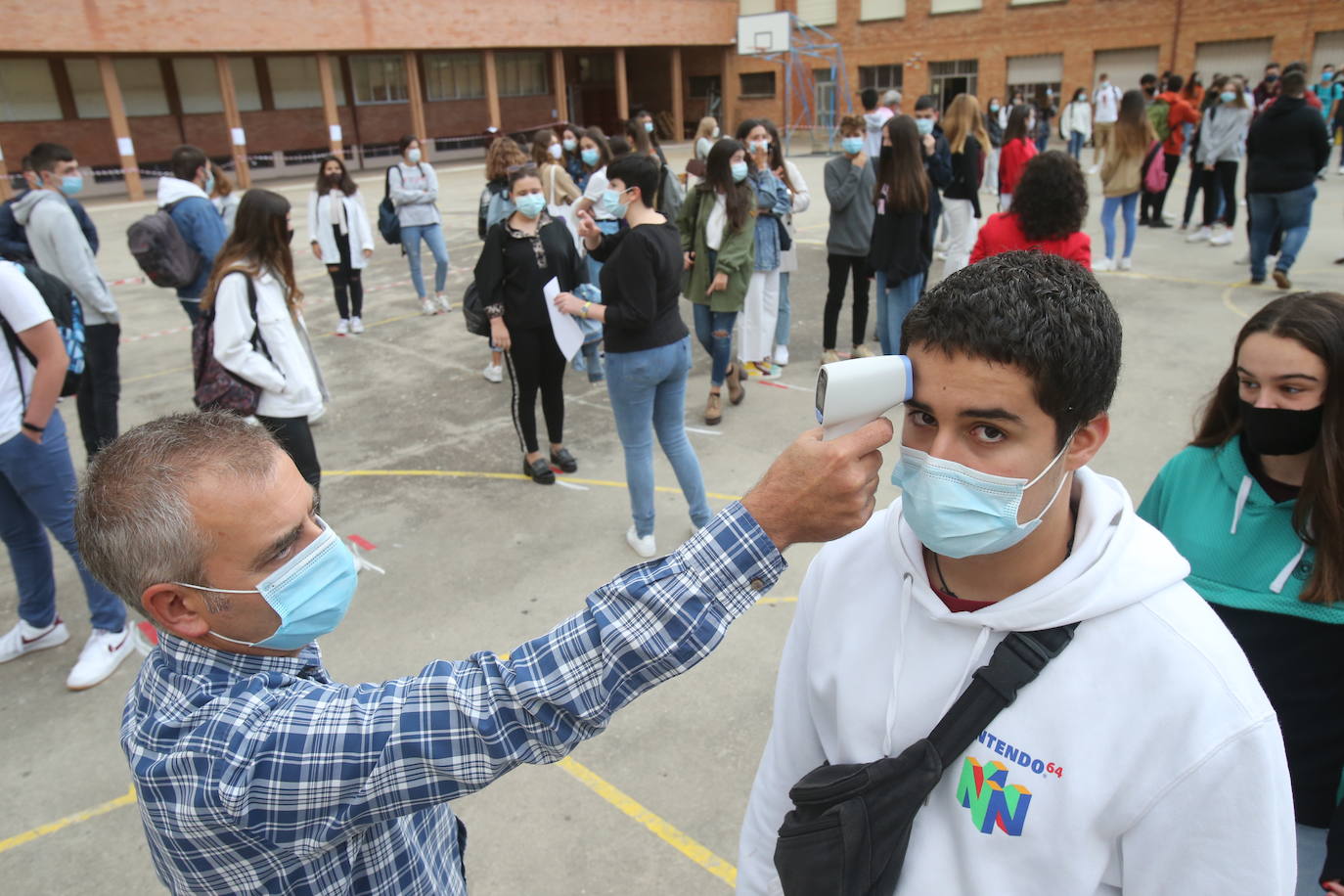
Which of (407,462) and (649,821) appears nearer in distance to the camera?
(649,821)

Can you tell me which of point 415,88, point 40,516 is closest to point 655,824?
point 40,516

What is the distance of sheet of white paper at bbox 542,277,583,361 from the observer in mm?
5152

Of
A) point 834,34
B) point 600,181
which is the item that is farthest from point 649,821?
point 834,34

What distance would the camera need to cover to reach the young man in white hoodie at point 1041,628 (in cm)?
125

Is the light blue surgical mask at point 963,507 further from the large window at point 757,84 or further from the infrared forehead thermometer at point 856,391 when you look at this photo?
the large window at point 757,84

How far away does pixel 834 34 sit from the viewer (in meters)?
37.4

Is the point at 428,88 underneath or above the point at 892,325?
above

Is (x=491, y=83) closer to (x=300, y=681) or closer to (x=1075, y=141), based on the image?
(x=1075, y=141)

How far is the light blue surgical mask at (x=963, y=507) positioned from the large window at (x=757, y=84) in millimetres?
41841

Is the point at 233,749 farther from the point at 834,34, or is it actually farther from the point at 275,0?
the point at 834,34

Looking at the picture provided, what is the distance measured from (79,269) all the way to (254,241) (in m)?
2.29

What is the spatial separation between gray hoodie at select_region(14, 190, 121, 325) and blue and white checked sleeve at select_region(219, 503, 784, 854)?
5565mm

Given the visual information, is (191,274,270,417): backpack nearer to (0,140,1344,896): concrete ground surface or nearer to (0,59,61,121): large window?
(0,140,1344,896): concrete ground surface

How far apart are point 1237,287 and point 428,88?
108 feet
